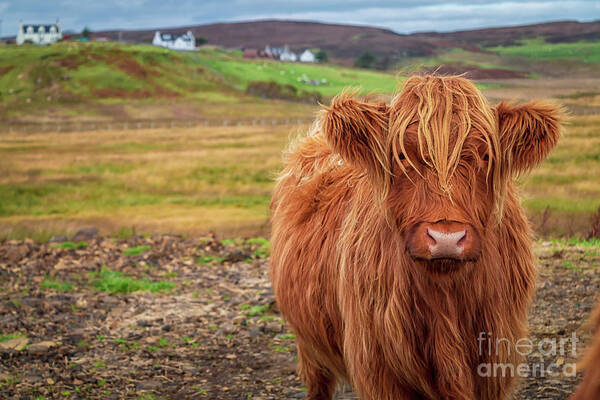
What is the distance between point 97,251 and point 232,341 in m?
5.86

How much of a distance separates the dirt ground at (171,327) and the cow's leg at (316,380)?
390 millimetres

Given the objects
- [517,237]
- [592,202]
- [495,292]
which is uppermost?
[517,237]

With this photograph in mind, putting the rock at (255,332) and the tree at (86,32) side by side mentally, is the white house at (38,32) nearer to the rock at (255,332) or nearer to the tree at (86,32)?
the tree at (86,32)

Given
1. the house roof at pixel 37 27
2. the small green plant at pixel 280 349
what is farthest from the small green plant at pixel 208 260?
the house roof at pixel 37 27

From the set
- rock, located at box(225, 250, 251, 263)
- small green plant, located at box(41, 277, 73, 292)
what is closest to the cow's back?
small green plant, located at box(41, 277, 73, 292)

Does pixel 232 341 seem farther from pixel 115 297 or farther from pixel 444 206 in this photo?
pixel 444 206

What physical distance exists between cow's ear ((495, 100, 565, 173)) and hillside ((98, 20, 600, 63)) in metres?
15.1

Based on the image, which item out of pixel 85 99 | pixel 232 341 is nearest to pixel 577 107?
pixel 232 341

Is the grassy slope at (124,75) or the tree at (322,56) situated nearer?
the grassy slope at (124,75)

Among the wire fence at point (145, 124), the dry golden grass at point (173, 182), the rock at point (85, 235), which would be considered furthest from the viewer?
the wire fence at point (145, 124)

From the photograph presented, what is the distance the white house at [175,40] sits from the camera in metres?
116

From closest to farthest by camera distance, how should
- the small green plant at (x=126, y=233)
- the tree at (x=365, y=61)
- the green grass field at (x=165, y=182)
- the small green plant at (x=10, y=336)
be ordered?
the small green plant at (x=10, y=336), the small green plant at (x=126, y=233), the green grass field at (x=165, y=182), the tree at (x=365, y=61)

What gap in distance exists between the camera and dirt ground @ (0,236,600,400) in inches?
232

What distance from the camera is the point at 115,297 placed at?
9.00 metres
